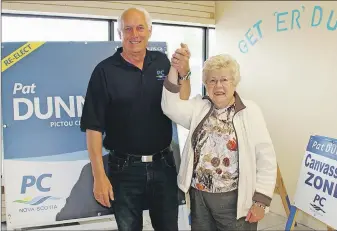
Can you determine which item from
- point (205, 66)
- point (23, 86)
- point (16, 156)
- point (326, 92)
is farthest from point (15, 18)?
point (326, 92)

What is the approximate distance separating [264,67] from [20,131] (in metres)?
2.29

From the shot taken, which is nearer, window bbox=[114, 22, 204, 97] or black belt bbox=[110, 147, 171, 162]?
black belt bbox=[110, 147, 171, 162]

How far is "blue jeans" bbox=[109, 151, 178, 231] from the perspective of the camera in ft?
5.53

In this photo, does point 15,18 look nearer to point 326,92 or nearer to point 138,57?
point 138,57

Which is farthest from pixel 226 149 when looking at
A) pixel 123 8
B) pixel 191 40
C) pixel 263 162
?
pixel 191 40

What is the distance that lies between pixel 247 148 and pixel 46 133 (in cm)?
127

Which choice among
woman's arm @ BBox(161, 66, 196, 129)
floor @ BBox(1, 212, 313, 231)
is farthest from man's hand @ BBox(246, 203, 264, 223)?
floor @ BBox(1, 212, 313, 231)

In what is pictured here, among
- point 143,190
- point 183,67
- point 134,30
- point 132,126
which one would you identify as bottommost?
point 143,190

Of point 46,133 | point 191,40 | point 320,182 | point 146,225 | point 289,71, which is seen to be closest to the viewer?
point 46,133

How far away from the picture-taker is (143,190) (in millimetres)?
1710

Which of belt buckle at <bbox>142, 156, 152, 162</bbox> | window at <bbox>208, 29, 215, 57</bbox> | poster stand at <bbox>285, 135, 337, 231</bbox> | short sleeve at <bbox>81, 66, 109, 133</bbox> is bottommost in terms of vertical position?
poster stand at <bbox>285, 135, 337, 231</bbox>

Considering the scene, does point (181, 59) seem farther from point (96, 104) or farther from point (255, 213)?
point (255, 213)

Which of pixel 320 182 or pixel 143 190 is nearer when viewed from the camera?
pixel 143 190

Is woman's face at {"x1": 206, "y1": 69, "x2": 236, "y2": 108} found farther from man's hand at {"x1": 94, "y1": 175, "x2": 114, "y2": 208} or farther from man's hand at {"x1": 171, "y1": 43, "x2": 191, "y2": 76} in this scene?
man's hand at {"x1": 94, "y1": 175, "x2": 114, "y2": 208}
